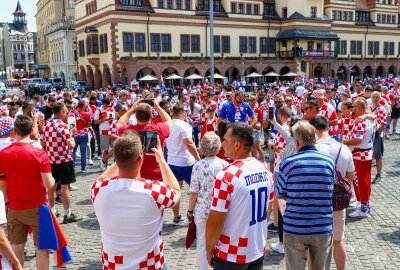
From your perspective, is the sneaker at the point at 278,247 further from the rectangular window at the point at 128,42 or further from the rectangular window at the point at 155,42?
the rectangular window at the point at 155,42

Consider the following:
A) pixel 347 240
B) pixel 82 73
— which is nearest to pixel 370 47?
pixel 82 73

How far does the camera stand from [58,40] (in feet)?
215

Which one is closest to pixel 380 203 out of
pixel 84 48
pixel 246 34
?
pixel 246 34

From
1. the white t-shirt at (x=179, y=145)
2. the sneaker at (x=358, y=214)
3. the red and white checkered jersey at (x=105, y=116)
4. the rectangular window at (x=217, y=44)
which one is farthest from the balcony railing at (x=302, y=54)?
the white t-shirt at (x=179, y=145)

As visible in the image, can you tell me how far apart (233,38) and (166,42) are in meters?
8.42

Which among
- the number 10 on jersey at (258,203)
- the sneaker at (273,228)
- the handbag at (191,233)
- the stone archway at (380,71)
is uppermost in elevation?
the stone archway at (380,71)

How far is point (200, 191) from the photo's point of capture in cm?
477

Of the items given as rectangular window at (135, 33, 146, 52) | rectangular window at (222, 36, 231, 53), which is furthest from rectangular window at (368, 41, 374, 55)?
rectangular window at (135, 33, 146, 52)

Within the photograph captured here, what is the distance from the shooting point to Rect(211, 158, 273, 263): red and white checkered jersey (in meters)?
3.27

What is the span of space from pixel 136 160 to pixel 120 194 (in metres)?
0.27

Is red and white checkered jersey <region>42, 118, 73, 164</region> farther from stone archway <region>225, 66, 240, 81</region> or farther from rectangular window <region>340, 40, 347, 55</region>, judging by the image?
rectangular window <region>340, 40, 347, 55</region>

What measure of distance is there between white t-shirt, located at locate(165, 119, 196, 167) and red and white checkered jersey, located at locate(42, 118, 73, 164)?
6.16 feet

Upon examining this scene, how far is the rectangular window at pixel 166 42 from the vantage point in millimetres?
42438

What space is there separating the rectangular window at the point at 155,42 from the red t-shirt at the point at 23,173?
38379 mm
